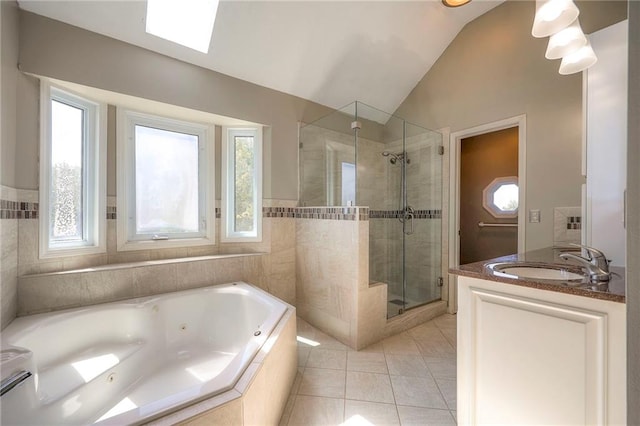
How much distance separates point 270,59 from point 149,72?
98cm

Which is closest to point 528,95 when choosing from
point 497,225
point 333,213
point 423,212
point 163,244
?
point 423,212

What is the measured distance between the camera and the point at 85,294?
5.91ft

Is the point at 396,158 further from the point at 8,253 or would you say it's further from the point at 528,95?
the point at 8,253

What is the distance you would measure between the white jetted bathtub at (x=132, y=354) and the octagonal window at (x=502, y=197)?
3150mm

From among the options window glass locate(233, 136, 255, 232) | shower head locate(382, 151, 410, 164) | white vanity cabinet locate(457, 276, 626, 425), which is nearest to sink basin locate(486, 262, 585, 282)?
white vanity cabinet locate(457, 276, 626, 425)

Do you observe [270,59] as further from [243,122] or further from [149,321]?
[149,321]

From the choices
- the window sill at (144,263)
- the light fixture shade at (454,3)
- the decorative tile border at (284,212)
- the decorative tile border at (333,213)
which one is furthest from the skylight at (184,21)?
the light fixture shade at (454,3)

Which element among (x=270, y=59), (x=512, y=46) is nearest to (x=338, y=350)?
(x=270, y=59)

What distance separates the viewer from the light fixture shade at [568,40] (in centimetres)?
145

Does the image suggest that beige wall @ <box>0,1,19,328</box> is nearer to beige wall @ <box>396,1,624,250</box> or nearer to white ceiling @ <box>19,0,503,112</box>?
white ceiling @ <box>19,0,503,112</box>

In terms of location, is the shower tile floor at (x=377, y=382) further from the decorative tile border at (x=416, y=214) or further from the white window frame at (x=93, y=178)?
the white window frame at (x=93, y=178)

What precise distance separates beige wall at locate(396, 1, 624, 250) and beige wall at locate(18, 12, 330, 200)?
1.47 metres

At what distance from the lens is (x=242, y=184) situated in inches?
107
